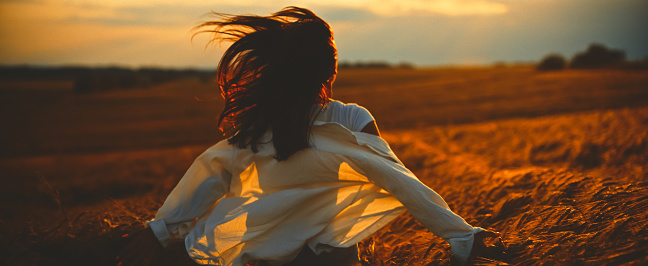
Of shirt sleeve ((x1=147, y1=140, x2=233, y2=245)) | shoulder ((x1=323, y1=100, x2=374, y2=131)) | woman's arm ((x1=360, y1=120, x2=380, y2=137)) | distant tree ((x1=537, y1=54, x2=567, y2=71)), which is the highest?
shoulder ((x1=323, y1=100, x2=374, y2=131))

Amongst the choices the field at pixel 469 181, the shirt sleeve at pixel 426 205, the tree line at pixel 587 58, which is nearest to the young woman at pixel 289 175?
the shirt sleeve at pixel 426 205

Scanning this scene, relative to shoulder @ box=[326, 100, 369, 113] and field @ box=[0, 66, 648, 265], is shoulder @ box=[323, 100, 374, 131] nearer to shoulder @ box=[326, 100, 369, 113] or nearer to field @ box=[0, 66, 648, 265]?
shoulder @ box=[326, 100, 369, 113]

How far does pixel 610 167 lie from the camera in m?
4.36

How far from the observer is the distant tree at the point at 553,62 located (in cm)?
2903

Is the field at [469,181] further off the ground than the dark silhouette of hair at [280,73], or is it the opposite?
the dark silhouette of hair at [280,73]

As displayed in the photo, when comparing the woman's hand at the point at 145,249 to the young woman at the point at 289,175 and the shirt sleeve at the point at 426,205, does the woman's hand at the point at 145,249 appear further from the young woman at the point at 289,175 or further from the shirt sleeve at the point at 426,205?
the shirt sleeve at the point at 426,205

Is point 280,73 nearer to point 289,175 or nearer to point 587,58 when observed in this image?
point 289,175

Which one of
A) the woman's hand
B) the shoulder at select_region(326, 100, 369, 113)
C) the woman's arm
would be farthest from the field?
the shoulder at select_region(326, 100, 369, 113)

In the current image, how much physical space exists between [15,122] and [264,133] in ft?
67.3

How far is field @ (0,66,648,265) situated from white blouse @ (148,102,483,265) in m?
0.43

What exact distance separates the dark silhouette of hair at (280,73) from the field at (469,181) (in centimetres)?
66

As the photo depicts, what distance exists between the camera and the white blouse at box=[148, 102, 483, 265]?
2.52 metres

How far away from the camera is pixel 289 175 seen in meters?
2.59

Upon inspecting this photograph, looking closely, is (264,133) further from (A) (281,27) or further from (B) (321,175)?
(A) (281,27)
